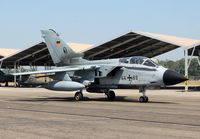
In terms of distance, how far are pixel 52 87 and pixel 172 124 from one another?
39.1 ft

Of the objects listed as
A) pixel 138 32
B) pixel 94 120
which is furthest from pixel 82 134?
pixel 138 32

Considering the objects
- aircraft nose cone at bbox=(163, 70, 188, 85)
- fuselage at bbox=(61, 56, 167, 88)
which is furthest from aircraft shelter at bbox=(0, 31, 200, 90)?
aircraft nose cone at bbox=(163, 70, 188, 85)

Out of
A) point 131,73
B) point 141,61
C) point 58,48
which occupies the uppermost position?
point 58,48

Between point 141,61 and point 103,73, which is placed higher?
point 141,61

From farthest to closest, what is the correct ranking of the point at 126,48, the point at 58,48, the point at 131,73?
the point at 126,48, the point at 58,48, the point at 131,73

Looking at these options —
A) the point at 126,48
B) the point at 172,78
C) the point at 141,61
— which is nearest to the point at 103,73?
the point at 141,61

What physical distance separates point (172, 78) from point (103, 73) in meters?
4.80

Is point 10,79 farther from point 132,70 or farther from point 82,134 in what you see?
point 82,134

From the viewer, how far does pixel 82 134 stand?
773 cm

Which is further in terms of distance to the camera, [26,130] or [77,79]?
[77,79]

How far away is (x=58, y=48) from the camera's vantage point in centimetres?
2261

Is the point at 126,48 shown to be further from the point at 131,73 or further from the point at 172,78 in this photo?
the point at 172,78

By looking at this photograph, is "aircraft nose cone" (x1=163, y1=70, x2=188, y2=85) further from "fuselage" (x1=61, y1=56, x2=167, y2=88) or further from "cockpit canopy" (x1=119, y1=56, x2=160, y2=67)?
"cockpit canopy" (x1=119, y1=56, x2=160, y2=67)

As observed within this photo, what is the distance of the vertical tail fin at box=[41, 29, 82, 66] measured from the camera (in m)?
22.4
